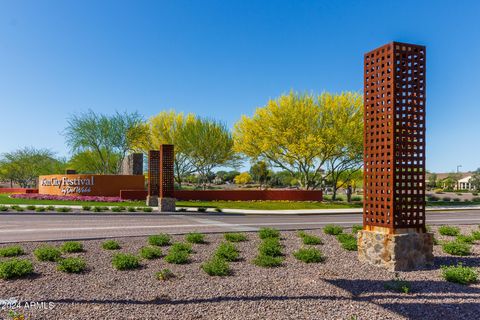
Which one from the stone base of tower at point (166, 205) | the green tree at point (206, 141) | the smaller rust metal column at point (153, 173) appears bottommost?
the stone base of tower at point (166, 205)

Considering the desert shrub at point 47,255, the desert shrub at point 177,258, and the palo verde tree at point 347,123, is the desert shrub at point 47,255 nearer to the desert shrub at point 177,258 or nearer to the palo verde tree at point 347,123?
the desert shrub at point 177,258

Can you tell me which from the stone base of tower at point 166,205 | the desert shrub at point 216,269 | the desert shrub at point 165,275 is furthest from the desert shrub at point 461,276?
the stone base of tower at point 166,205

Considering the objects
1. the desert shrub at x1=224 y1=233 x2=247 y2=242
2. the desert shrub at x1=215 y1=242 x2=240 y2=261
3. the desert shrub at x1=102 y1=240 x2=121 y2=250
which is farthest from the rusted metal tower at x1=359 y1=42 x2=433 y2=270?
the desert shrub at x1=102 y1=240 x2=121 y2=250

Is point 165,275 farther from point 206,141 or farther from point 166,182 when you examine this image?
point 206,141

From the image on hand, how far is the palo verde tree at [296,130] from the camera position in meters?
32.2

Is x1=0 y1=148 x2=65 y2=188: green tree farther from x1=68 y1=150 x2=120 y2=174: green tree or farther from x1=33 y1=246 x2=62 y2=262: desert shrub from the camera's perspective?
x1=33 y1=246 x2=62 y2=262: desert shrub

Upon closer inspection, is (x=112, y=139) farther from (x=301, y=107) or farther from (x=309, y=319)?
(x=309, y=319)

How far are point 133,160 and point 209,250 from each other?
27667 mm

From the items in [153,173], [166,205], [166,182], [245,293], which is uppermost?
[153,173]

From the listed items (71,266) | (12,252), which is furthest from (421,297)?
(12,252)

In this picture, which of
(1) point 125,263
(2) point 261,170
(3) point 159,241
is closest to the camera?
(1) point 125,263

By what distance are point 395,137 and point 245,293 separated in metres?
4.43

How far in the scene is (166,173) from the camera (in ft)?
79.4

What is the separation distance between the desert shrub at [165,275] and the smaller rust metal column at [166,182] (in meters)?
16.6
